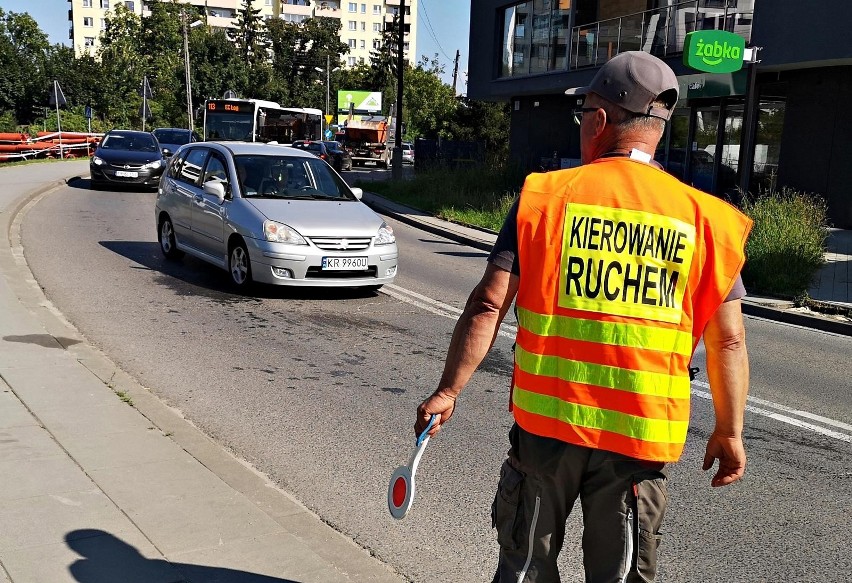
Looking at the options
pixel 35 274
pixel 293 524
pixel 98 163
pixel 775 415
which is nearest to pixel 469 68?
pixel 98 163

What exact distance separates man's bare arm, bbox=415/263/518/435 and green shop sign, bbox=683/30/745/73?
1292 cm

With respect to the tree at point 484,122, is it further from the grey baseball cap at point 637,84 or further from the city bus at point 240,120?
the grey baseball cap at point 637,84

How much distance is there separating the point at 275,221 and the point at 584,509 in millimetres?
7999

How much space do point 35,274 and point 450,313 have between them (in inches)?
204

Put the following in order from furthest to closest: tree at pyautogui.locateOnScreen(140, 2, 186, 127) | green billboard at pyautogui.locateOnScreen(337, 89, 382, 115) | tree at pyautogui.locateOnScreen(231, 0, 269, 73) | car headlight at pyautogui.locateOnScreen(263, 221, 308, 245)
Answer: tree at pyautogui.locateOnScreen(231, 0, 269, 73) < tree at pyautogui.locateOnScreen(140, 2, 186, 127) < green billboard at pyautogui.locateOnScreen(337, 89, 382, 115) < car headlight at pyautogui.locateOnScreen(263, 221, 308, 245)

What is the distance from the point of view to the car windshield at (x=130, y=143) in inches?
997

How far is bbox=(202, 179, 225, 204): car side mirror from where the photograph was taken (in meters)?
10.7

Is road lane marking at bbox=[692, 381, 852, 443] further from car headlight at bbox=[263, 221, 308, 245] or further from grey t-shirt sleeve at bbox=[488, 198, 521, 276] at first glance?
car headlight at bbox=[263, 221, 308, 245]

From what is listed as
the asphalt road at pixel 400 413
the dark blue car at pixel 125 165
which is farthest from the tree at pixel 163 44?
the asphalt road at pixel 400 413

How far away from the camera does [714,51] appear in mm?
14547

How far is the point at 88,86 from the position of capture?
69.2 meters

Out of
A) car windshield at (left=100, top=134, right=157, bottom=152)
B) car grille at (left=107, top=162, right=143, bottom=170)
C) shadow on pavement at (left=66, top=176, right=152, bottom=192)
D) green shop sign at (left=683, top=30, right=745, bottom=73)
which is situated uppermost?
green shop sign at (left=683, top=30, right=745, bottom=73)

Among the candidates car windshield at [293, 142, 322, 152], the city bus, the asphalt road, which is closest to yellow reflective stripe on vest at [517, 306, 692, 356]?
the asphalt road

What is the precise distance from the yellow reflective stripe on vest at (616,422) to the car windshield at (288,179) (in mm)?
8820
